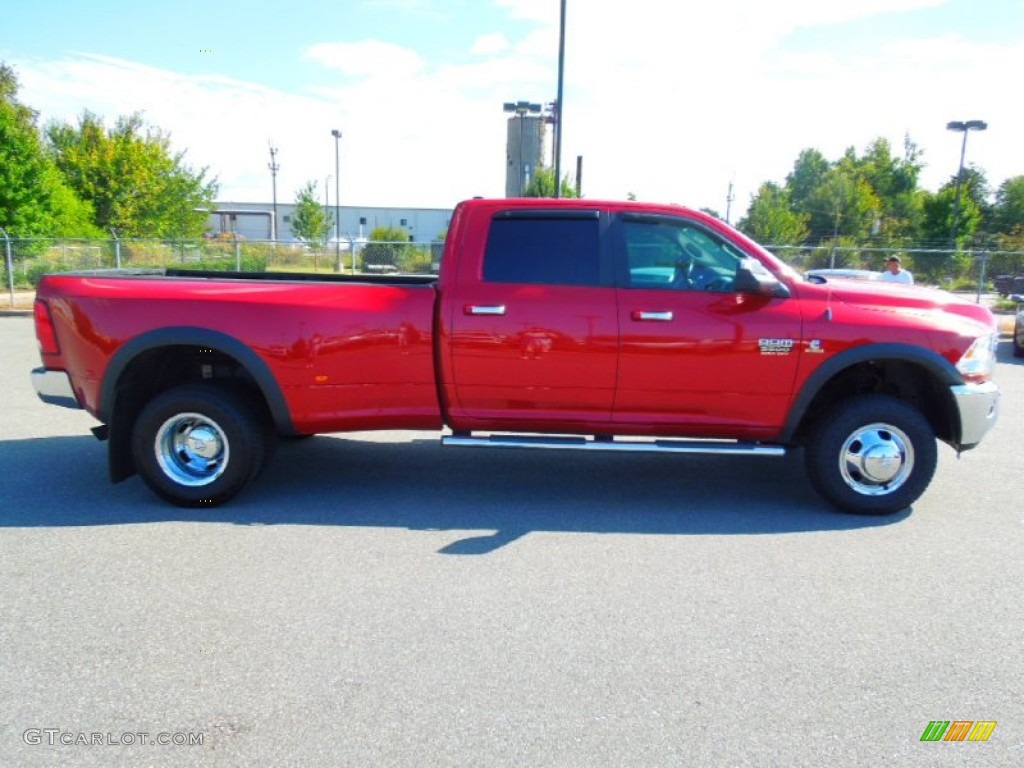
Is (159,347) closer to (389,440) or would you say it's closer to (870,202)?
(389,440)

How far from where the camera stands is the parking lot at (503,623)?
2750mm

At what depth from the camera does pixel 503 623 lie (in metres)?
3.56

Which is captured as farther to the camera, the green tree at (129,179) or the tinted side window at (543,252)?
the green tree at (129,179)

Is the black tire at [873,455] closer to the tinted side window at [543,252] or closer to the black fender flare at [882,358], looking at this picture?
the black fender flare at [882,358]

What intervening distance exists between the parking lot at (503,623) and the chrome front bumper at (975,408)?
598 mm

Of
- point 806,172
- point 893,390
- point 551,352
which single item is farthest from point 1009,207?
point 551,352

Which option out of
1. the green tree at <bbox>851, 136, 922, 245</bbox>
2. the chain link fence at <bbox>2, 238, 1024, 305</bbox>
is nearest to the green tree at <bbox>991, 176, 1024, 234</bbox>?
the green tree at <bbox>851, 136, 922, 245</bbox>

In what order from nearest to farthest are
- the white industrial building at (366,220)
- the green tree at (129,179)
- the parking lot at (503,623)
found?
1. the parking lot at (503,623)
2. the green tree at (129,179)
3. the white industrial building at (366,220)

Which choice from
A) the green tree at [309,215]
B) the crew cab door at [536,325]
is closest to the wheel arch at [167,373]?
the crew cab door at [536,325]

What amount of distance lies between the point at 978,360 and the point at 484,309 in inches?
127

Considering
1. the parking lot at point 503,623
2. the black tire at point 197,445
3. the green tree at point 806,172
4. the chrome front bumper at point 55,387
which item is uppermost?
the green tree at point 806,172

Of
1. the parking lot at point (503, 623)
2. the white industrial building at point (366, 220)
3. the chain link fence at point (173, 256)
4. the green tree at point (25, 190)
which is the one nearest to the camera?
the parking lot at point (503, 623)

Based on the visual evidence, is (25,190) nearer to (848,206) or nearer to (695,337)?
(695,337)

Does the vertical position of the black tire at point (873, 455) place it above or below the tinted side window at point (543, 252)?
below
